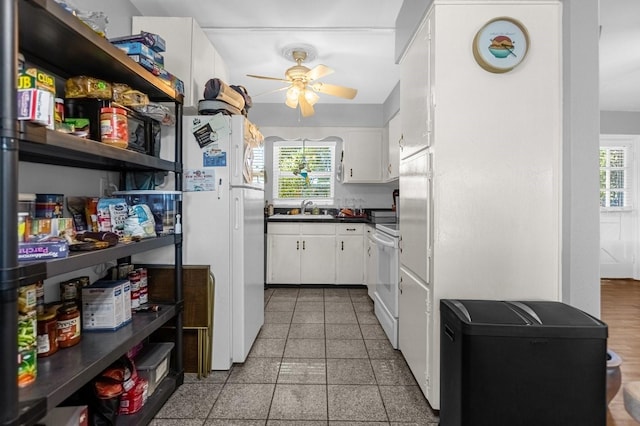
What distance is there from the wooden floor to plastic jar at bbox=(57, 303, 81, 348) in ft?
8.77

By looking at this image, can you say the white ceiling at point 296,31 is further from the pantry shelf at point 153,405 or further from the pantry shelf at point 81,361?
the pantry shelf at point 153,405

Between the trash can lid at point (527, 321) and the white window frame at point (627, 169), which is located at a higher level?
the white window frame at point (627, 169)

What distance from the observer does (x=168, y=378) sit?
2020 millimetres

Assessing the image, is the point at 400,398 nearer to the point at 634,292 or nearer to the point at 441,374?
the point at 441,374

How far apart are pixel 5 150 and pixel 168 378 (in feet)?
5.32

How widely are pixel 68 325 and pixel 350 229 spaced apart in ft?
11.3

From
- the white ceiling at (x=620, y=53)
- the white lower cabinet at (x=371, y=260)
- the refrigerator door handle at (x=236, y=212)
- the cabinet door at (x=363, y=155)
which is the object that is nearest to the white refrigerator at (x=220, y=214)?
the refrigerator door handle at (x=236, y=212)

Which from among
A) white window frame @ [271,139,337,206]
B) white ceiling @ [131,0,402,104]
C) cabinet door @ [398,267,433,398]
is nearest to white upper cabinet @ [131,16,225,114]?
white ceiling @ [131,0,402,104]

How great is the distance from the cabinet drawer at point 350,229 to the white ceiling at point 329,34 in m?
1.79

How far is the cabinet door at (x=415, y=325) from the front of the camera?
72.3 inches

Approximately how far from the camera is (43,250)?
3.66 ft

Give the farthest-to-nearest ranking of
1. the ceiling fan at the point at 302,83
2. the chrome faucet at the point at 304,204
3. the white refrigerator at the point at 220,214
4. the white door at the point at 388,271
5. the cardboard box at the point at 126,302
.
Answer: the chrome faucet at the point at 304,204, the ceiling fan at the point at 302,83, the white door at the point at 388,271, the white refrigerator at the point at 220,214, the cardboard box at the point at 126,302

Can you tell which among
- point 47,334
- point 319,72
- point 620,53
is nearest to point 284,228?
point 319,72

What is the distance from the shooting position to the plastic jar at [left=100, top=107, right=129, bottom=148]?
1.46 meters
